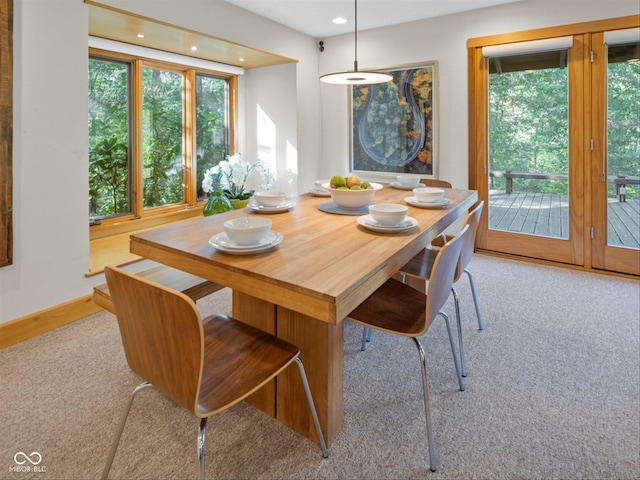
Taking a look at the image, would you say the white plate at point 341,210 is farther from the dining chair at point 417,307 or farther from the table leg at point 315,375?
the table leg at point 315,375

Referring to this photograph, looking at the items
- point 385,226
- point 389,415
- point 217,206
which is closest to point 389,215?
point 385,226

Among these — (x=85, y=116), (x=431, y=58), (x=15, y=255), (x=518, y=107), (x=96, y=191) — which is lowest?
(x=15, y=255)

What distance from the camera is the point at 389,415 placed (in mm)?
1737

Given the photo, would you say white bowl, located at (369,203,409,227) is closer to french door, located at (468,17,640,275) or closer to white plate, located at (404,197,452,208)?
white plate, located at (404,197,452,208)

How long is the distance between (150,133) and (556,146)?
3.73 m

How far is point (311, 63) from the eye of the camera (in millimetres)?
4566

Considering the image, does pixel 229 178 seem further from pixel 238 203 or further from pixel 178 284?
pixel 178 284

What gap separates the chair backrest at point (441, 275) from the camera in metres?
1.40

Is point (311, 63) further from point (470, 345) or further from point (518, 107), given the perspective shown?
point (470, 345)

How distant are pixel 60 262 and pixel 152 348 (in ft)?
6.16

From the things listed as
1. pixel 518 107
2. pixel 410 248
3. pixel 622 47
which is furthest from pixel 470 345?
pixel 622 47

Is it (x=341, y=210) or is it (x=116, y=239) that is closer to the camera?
(x=341, y=210)

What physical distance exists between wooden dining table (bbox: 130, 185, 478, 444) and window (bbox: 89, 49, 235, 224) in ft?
6.90

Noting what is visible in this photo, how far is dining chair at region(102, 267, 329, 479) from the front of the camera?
963 mm
